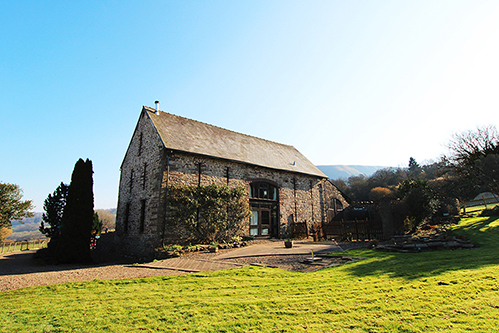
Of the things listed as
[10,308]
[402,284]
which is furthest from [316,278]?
[10,308]

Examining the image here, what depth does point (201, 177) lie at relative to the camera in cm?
1538

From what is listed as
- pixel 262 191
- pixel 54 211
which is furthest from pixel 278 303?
pixel 54 211

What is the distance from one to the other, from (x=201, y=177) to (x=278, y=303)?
11422 millimetres

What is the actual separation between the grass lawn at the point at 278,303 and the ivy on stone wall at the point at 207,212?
6.84 m

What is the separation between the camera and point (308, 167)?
23.9 metres

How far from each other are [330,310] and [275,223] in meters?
14.8

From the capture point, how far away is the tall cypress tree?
1315cm

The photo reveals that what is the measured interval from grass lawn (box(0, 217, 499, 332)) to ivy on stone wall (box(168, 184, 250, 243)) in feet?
22.5

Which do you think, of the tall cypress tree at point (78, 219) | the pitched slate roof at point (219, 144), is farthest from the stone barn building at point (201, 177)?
the tall cypress tree at point (78, 219)

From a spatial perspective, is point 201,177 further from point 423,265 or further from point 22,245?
point 22,245

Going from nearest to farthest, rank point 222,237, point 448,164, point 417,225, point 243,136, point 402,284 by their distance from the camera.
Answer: point 402,284
point 222,237
point 417,225
point 243,136
point 448,164

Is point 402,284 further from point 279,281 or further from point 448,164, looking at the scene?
point 448,164

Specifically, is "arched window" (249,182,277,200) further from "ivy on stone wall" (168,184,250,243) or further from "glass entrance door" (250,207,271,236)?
"ivy on stone wall" (168,184,250,243)

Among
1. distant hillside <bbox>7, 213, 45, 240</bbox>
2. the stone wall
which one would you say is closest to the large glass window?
the stone wall
